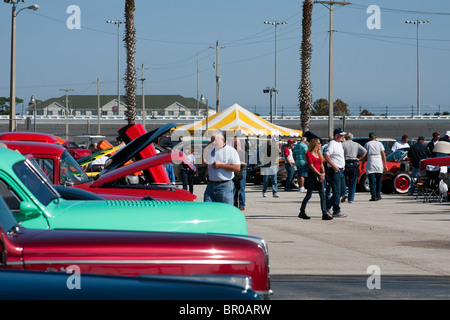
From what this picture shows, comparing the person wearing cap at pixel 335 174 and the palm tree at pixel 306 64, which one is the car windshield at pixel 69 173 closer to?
the person wearing cap at pixel 335 174

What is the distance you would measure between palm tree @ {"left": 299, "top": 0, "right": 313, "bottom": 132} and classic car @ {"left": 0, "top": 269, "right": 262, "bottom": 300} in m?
38.1

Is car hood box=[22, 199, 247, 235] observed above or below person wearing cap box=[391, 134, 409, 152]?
below

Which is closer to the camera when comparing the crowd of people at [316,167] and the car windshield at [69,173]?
the car windshield at [69,173]

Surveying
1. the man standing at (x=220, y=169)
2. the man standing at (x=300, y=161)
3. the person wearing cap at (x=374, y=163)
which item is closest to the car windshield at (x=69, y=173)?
A: the man standing at (x=220, y=169)

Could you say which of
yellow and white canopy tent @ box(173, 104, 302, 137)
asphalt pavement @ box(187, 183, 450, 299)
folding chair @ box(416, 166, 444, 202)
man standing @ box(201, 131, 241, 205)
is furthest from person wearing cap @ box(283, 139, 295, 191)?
man standing @ box(201, 131, 241, 205)

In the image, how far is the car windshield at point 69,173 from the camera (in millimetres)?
10273

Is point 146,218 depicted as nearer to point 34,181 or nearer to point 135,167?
point 34,181

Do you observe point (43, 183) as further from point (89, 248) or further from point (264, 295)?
point (264, 295)

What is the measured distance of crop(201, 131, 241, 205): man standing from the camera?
12.1 m

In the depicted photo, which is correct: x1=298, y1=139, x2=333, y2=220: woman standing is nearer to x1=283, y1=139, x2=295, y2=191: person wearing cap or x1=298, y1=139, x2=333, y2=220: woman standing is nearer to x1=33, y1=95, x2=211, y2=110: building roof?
x1=283, y1=139, x2=295, y2=191: person wearing cap

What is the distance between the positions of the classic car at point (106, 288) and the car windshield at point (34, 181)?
2.72m

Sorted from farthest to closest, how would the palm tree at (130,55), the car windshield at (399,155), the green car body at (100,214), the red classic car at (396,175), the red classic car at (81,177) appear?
1. the palm tree at (130,55)
2. the car windshield at (399,155)
3. the red classic car at (396,175)
4. the red classic car at (81,177)
5. the green car body at (100,214)

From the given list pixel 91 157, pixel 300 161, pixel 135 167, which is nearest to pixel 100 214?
pixel 135 167

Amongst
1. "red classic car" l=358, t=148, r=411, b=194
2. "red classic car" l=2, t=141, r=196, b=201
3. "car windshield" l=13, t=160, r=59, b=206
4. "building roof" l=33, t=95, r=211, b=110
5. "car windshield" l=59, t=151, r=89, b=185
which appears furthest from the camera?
"building roof" l=33, t=95, r=211, b=110
